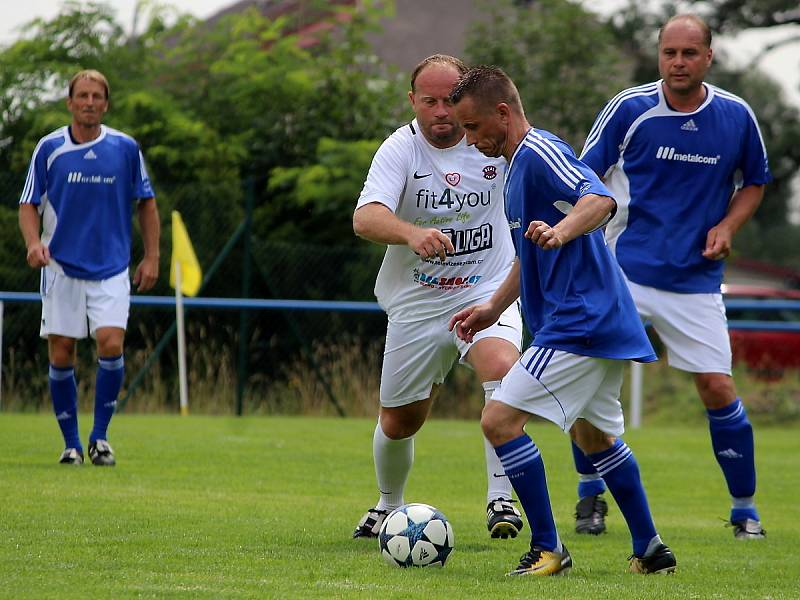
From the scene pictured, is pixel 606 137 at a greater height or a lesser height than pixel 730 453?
greater

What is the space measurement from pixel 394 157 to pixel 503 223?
0.71m

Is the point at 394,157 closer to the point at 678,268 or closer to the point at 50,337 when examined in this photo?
the point at 678,268

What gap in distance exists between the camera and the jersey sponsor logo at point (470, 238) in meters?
6.38

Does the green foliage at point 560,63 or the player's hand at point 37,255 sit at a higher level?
the green foliage at point 560,63

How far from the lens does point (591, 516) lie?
22.8 feet

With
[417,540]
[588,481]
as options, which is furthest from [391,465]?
[588,481]

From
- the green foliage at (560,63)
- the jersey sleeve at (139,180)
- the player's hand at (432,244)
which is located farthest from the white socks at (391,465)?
the green foliage at (560,63)

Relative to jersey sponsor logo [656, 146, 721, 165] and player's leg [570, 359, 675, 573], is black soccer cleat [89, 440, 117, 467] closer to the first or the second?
jersey sponsor logo [656, 146, 721, 165]

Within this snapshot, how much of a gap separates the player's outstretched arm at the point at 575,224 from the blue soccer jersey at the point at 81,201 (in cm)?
478

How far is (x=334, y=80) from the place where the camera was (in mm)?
20547

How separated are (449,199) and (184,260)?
964 cm

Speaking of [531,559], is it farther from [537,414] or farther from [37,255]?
[37,255]

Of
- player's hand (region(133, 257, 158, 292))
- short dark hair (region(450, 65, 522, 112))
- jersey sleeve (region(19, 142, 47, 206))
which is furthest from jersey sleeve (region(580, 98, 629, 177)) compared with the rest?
jersey sleeve (region(19, 142, 47, 206))

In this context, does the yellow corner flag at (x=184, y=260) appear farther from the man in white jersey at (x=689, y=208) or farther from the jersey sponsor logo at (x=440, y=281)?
the jersey sponsor logo at (x=440, y=281)
